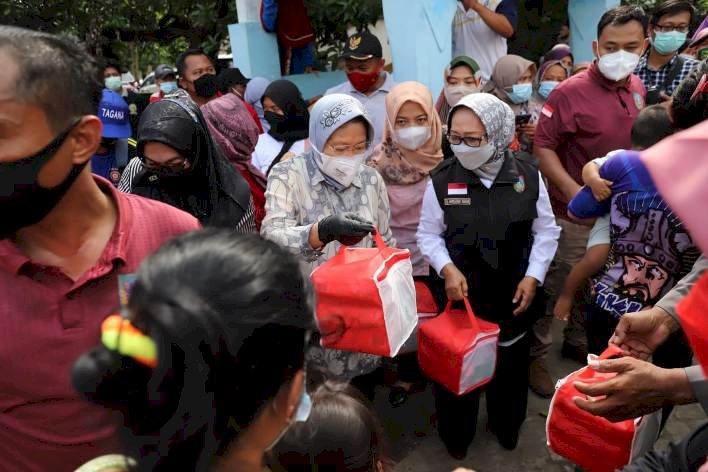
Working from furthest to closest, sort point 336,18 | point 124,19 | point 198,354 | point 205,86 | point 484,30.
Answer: point 124,19 → point 336,18 → point 484,30 → point 205,86 → point 198,354

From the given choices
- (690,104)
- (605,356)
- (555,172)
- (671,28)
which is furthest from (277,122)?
(671,28)

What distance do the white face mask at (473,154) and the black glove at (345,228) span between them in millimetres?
717

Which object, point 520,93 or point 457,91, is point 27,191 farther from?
point 520,93

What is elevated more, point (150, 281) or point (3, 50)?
point (3, 50)

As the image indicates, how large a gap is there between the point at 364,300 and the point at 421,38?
334 centimetres

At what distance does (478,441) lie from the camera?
307 cm

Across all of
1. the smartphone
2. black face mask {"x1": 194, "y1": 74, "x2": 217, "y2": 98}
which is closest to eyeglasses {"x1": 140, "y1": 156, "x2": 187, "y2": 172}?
the smartphone

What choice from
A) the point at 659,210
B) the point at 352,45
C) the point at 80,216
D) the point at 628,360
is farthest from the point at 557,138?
the point at 80,216

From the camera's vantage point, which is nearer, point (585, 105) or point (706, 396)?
point (706, 396)

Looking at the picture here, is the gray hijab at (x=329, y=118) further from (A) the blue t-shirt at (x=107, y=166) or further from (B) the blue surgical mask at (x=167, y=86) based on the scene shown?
(B) the blue surgical mask at (x=167, y=86)

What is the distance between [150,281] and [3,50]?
642 millimetres

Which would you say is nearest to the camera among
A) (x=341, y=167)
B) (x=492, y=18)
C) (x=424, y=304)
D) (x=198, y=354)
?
(x=198, y=354)

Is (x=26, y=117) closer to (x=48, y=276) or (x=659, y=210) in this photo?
(x=48, y=276)

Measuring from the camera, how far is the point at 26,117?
3.69 feet
